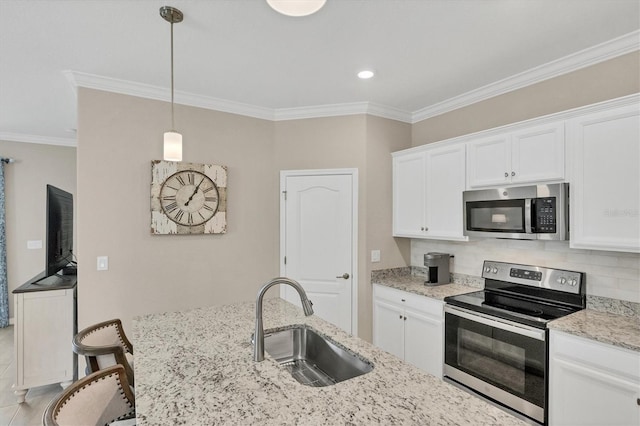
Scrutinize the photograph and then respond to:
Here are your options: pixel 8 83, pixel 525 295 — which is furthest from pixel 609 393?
pixel 8 83

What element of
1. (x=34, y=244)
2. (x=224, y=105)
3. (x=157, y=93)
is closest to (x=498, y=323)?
(x=224, y=105)

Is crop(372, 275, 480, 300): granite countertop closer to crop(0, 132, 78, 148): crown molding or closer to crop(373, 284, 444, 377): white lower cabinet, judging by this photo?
crop(373, 284, 444, 377): white lower cabinet

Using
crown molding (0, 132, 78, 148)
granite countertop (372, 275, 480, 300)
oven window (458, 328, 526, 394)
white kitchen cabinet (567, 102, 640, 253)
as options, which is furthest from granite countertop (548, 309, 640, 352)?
crown molding (0, 132, 78, 148)

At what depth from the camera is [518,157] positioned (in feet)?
8.30

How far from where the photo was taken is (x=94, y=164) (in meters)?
2.81

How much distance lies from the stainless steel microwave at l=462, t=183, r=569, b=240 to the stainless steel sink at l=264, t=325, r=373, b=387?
65.2 inches

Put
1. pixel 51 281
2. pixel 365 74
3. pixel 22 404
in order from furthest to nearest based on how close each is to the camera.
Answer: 1. pixel 51 281
2. pixel 22 404
3. pixel 365 74

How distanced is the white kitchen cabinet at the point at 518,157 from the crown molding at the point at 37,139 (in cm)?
500

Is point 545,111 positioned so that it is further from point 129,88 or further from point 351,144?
point 129,88

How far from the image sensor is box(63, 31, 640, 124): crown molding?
232 centimetres

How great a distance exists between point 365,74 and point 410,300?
196 cm

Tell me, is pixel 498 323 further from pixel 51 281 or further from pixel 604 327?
pixel 51 281

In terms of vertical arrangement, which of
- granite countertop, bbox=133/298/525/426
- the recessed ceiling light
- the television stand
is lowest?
the television stand

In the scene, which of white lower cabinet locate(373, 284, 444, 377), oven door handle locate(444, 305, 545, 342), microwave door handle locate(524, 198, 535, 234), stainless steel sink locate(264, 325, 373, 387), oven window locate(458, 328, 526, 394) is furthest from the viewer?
white lower cabinet locate(373, 284, 444, 377)
